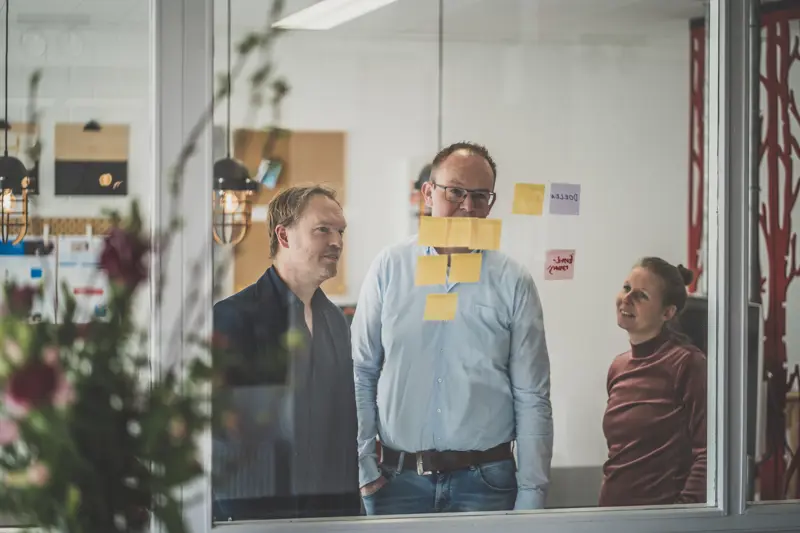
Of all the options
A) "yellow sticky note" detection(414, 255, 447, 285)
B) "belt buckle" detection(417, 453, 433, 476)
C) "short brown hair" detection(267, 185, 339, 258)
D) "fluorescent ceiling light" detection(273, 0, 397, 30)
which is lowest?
"belt buckle" detection(417, 453, 433, 476)

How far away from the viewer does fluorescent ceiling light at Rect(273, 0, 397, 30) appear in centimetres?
256

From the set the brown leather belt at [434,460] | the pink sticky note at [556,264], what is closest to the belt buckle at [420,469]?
the brown leather belt at [434,460]

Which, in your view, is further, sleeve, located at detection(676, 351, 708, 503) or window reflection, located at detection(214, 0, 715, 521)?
sleeve, located at detection(676, 351, 708, 503)

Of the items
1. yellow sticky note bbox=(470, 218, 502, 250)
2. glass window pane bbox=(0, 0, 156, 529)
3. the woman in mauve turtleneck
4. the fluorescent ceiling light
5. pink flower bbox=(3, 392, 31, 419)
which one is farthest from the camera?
the woman in mauve turtleneck

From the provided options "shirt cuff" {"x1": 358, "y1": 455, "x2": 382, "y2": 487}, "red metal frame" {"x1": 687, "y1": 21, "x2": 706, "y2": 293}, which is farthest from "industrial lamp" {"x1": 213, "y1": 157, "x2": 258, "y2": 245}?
"red metal frame" {"x1": 687, "y1": 21, "x2": 706, "y2": 293}

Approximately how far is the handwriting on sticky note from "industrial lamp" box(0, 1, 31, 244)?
1326mm

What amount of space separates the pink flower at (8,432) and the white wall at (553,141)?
47.4 inches

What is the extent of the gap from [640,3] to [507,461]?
1.31 metres

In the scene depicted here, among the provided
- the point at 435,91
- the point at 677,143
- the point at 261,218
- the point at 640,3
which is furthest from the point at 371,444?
the point at 640,3

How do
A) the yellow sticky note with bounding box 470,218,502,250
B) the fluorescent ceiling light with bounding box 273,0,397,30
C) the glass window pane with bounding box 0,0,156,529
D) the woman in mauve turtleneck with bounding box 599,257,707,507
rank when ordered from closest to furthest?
the glass window pane with bounding box 0,0,156,529 < the fluorescent ceiling light with bounding box 273,0,397,30 < the yellow sticky note with bounding box 470,218,502,250 < the woman in mauve turtleneck with bounding box 599,257,707,507

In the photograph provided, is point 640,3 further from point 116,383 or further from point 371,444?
point 116,383

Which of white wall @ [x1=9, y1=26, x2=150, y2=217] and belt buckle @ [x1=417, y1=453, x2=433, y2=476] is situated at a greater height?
white wall @ [x1=9, y1=26, x2=150, y2=217]

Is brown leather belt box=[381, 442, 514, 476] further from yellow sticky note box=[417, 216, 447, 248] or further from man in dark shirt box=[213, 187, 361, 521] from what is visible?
yellow sticky note box=[417, 216, 447, 248]

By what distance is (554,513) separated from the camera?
107 inches
